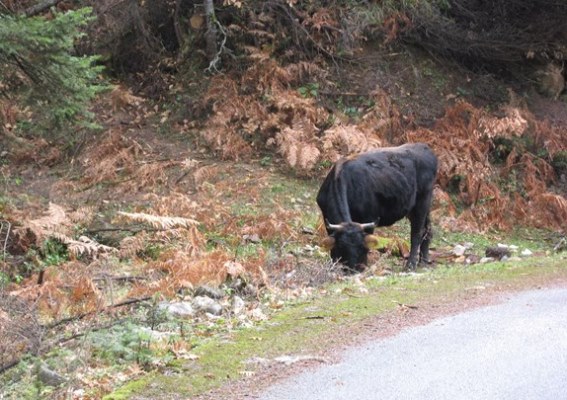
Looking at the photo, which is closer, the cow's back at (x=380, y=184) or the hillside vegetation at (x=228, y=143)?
the hillside vegetation at (x=228, y=143)

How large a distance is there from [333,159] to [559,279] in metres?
7.78

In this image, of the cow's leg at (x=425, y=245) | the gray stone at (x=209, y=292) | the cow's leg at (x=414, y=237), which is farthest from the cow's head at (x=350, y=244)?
the gray stone at (x=209, y=292)

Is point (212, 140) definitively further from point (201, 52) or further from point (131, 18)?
point (131, 18)

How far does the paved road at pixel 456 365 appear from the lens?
584 centimetres

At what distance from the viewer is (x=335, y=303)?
342 inches

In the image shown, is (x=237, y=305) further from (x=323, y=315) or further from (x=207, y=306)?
(x=323, y=315)

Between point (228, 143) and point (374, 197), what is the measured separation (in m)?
5.79

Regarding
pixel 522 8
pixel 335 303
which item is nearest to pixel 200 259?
pixel 335 303

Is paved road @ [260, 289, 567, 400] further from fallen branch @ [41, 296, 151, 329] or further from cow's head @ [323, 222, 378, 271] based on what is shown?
cow's head @ [323, 222, 378, 271]

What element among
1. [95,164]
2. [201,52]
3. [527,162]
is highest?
[201,52]

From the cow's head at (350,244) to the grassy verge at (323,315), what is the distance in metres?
0.79

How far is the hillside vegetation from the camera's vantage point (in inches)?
378

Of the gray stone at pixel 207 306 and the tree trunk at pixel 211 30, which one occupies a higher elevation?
the tree trunk at pixel 211 30

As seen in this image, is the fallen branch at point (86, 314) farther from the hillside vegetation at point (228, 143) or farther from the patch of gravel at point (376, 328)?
the patch of gravel at point (376, 328)
